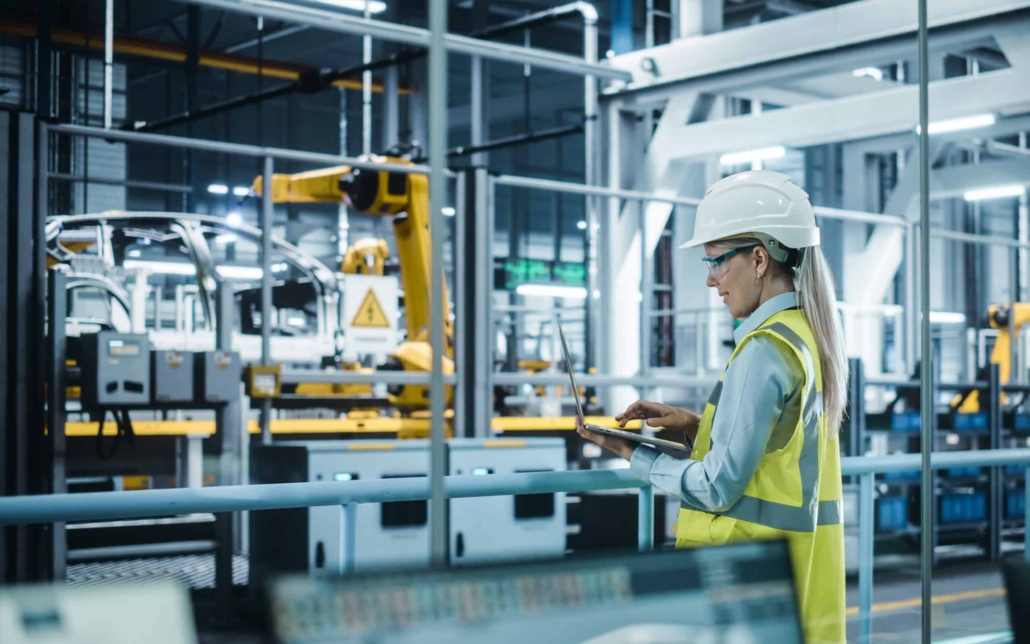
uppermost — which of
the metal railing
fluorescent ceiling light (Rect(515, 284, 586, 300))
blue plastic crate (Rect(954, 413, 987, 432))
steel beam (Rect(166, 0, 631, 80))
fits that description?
steel beam (Rect(166, 0, 631, 80))

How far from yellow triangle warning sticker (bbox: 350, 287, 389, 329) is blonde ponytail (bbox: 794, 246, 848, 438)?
204 inches

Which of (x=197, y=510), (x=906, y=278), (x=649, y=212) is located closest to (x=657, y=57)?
(x=649, y=212)

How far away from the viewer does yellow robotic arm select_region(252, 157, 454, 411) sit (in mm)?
7559

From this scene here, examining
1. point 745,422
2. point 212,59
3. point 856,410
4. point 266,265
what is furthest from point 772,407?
point 212,59

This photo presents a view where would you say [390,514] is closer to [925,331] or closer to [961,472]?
[925,331]

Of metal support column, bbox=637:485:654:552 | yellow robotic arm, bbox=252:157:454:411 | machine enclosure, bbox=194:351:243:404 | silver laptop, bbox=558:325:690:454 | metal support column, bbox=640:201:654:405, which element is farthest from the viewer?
metal support column, bbox=640:201:654:405

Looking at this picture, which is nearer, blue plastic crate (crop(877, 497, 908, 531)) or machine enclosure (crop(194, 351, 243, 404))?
machine enclosure (crop(194, 351, 243, 404))

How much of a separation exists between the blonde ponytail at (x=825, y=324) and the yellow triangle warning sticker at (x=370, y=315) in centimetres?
519

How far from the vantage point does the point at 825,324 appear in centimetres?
193

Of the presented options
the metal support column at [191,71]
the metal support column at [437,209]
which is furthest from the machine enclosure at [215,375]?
the metal support column at [191,71]

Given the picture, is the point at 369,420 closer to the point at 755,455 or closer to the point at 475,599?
the point at 755,455

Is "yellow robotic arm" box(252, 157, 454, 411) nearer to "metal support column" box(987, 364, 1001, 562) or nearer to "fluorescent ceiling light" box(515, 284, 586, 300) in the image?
"metal support column" box(987, 364, 1001, 562)

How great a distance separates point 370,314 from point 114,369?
1.72 m

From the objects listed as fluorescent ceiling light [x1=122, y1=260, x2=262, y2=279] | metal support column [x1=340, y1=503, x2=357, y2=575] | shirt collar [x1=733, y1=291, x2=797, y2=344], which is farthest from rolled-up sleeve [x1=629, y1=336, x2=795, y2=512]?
fluorescent ceiling light [x1=122, y1=260, x2=262, y2=279]
